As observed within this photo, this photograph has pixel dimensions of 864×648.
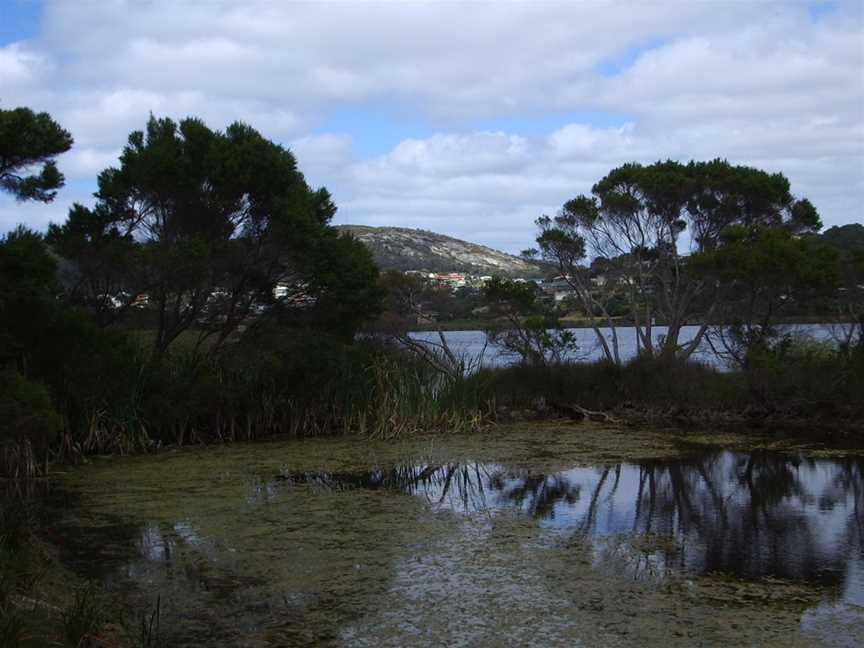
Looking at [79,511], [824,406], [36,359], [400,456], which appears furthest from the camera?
[824,406]

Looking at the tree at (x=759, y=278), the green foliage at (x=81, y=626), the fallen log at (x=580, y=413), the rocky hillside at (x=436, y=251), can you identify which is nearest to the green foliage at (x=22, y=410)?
the green foliage at (x=81, y=626)

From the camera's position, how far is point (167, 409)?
1378cm

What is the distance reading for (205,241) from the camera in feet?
48.2

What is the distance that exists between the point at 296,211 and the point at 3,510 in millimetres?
7807

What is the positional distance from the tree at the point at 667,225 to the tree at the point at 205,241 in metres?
7.22

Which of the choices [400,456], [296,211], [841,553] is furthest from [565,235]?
[841,553]

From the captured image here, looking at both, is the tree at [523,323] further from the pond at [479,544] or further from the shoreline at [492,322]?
the pond at [479,544]

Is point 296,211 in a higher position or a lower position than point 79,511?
higher

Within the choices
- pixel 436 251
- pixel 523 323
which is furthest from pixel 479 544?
pixel 436 251

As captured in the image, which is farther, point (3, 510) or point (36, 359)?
point (36, 359)

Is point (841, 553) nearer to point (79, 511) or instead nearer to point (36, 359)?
point (79, 511)

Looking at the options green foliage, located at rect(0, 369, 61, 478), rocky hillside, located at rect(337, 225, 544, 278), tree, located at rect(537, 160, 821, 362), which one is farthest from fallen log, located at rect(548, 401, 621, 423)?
rocky hillside, located at rect(337, 225, 544, 278)

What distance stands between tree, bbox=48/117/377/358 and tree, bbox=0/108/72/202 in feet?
12.8

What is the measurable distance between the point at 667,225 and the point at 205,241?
36.6ft
